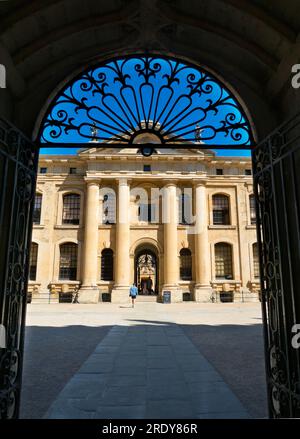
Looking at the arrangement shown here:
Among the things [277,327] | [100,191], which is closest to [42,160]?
[100,191]

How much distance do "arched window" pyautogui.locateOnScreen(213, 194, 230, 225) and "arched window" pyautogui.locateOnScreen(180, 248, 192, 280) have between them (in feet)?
13.9

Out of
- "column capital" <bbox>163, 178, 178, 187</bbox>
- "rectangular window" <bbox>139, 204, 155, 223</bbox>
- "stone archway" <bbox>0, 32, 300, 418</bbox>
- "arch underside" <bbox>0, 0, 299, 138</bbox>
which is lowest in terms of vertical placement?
"stone archway" <bbox>0, 32, 300, 418</bbox>

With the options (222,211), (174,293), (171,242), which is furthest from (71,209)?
(222,211)

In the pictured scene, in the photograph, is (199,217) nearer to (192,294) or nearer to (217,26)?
(192,294)

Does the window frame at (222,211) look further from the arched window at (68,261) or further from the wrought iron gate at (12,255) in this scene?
the wrought iron gate at (12,255)

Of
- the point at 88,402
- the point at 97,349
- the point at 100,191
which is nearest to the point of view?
the point at 88,402

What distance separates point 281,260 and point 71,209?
2813 centimetres

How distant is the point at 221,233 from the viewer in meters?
29.8

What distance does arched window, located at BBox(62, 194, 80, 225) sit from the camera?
2993cm

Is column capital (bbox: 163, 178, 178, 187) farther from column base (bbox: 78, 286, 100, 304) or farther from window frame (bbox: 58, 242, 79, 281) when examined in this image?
column base (bbox: 78, 286, 100, 304)

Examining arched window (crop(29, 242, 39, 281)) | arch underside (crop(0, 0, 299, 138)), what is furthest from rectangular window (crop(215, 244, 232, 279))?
arch underside (crop(0, 0, 299, 138))

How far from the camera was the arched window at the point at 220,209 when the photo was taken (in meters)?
30.9

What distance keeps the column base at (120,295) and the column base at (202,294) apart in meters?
5.55

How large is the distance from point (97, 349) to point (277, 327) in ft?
15.9
